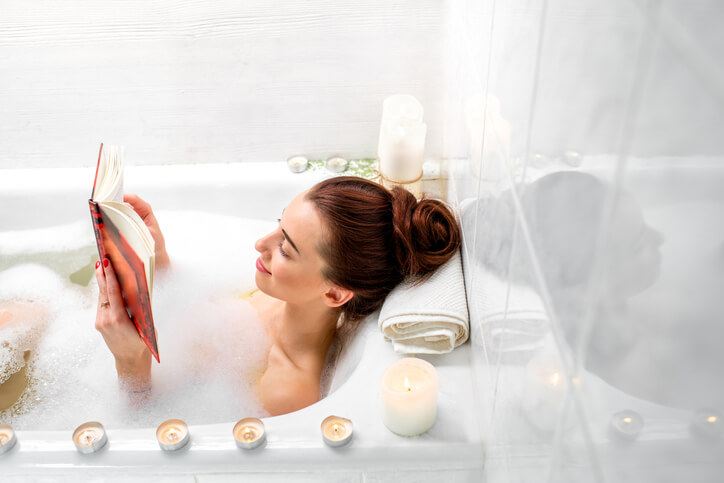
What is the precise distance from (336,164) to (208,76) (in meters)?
0.41

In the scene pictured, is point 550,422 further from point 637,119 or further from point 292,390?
point 292,390

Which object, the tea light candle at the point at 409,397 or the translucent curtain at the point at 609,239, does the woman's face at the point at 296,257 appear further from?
the translucent curtain at the point at 609,239

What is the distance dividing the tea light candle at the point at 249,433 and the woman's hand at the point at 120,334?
0.31 metres

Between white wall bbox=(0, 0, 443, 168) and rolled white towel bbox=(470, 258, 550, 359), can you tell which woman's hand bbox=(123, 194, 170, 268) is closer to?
white wall bbox=(0, 0, 443, 168)

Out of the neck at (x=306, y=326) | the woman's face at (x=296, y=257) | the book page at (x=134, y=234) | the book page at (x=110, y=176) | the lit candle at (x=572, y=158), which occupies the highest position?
the lit candle at (x=572, y=158)

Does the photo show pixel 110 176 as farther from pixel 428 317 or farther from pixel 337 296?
pixel 428 317

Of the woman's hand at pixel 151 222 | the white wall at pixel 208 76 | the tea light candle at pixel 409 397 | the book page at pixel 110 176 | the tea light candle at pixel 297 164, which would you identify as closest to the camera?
the tea light candle at pixel 409 397

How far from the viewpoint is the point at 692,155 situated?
0.34 meters

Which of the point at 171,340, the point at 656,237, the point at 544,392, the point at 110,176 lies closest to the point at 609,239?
the point at 656,237

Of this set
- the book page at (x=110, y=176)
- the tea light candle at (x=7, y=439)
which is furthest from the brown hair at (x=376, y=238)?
the tea light candle at (x=7, y=439)

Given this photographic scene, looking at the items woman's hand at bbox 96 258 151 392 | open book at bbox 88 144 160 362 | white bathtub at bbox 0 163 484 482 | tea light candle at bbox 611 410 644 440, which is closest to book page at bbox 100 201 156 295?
open book at bbox 88 144 160 362

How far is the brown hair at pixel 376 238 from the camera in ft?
3.74

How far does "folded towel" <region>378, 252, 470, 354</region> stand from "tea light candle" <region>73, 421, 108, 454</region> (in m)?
0.47

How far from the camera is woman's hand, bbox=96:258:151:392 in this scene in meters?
1.13
